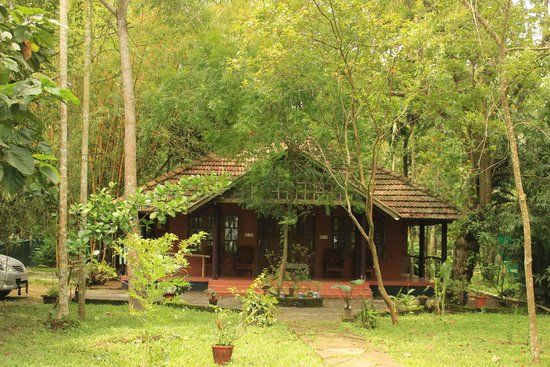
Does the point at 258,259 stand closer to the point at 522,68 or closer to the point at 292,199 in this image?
the point at 292,199

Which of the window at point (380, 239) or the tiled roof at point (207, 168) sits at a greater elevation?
the tiled roof at point (207, 168)

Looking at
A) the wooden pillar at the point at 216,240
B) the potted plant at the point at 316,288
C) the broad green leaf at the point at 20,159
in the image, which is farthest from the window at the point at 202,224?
the broad green leaf at the point at 20,159

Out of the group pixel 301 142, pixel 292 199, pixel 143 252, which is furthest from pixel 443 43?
pixel 143 252

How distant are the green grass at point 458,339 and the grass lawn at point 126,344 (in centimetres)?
148

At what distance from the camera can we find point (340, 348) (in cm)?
1001

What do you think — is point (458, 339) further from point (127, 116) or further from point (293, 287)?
point (127, 116)

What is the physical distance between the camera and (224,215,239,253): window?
20500 mm

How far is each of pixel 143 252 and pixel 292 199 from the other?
31.3 feet

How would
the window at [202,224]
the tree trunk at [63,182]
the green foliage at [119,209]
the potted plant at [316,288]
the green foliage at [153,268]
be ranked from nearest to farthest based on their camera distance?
the green foliage at [153,268] → the green foliage at [119,209] → the tree trunk at [63,182] → the potted plant at [316,288] → the window at [202,224]

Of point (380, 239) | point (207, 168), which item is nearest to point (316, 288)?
point (380, 239)

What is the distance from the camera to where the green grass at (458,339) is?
9.55 metres

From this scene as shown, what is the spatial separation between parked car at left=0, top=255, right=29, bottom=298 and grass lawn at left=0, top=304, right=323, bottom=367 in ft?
8.20

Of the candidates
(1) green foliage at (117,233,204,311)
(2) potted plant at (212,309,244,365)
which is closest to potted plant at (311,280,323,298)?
(2) potted plant at (212,309,244,365)

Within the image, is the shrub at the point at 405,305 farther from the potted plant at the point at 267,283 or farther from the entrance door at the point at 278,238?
the entrance door at the point at 278,238
